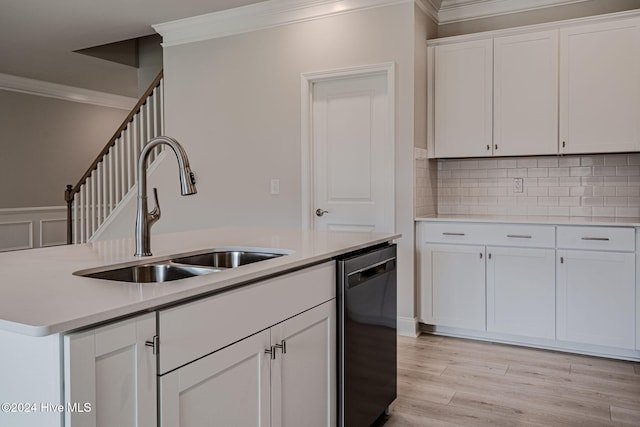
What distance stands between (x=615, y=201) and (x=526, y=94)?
107 centimetres

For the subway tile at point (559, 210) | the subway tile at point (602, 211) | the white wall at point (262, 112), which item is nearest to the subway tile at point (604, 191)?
the subway tile at point (602, 211)

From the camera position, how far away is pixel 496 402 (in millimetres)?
2807

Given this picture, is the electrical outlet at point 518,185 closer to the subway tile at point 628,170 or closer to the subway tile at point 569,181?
the subway tile at point 569,181

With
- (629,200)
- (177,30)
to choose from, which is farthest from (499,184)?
(177,30)

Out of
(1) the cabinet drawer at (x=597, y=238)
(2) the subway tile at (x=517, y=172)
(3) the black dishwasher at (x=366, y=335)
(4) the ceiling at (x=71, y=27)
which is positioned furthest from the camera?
(4) the ceiling at (x=71, y=27)

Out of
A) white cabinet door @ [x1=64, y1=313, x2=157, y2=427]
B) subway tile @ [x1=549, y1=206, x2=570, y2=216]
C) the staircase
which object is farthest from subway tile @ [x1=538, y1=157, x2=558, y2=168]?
white cabinet door @ [x1=64, y1=313, x2=157, y2=427]

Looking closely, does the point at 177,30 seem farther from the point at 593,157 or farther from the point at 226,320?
the point at 226,320

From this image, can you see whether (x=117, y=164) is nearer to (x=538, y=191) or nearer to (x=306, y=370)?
(x=538, y=191)

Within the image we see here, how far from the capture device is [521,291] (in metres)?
3.71

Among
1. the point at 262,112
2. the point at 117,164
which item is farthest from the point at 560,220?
the point at 117,164

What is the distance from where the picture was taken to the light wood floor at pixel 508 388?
2615mm

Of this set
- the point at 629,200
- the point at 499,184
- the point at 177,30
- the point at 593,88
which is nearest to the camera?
the point at 593,88

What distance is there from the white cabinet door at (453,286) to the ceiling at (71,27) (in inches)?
103

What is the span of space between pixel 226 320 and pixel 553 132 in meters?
3.19
